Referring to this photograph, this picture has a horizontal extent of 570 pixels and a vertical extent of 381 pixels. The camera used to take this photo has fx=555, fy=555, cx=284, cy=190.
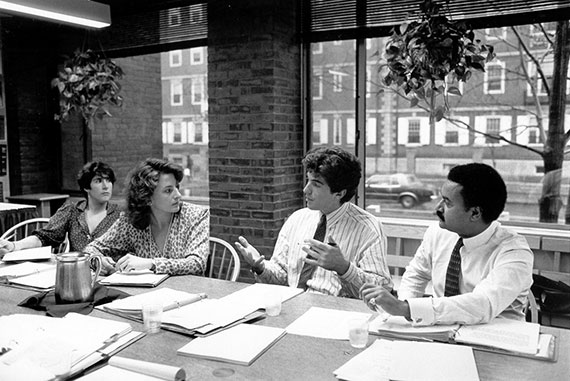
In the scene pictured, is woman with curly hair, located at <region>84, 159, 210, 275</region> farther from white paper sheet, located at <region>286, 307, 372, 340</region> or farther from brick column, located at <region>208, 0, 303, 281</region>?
brick column, located at <region>208, 0, 303, 281</region>

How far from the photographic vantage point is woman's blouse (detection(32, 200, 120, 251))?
3266 millimetres

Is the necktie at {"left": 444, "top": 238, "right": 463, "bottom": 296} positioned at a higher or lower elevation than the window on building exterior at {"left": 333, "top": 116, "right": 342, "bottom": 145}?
lower

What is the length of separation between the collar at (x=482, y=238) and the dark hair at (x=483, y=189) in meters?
0.04

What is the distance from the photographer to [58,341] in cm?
154

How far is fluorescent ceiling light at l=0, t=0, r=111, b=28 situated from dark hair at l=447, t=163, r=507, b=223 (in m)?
2.22

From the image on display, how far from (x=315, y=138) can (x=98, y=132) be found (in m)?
2.58

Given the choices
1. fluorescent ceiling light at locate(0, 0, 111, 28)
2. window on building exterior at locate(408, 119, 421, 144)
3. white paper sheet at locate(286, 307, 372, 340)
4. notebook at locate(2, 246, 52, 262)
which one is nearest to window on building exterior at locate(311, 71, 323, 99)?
window on building exterior at locate(408, 119, 421, 144)

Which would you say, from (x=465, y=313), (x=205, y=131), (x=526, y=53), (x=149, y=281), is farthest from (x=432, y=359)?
(x=205, y=131)

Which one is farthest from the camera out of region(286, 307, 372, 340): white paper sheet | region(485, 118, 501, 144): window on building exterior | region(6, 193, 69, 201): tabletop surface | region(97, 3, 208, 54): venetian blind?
region(6, 193, 69, 201): tabletop surface

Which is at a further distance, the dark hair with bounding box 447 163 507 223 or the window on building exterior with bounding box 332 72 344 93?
the window on building exterior with bounding box 332 72 344 93

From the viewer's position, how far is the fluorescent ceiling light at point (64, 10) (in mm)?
2812

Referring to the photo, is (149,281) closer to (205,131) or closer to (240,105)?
(240,105)

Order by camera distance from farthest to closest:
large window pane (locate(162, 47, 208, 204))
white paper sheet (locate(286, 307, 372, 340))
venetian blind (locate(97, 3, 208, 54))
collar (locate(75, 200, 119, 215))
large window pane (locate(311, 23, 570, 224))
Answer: large window pane (locate(162, 47, 208, 204)), venetian blind (locate(97, 3, 208, 54)), large window pane (locate(311, 23, 570, 224)), collar (locate(75, 200, 119, 215)), white paper sheet (locate(286, 307, 372, 340))

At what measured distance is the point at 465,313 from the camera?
1.75 metres
